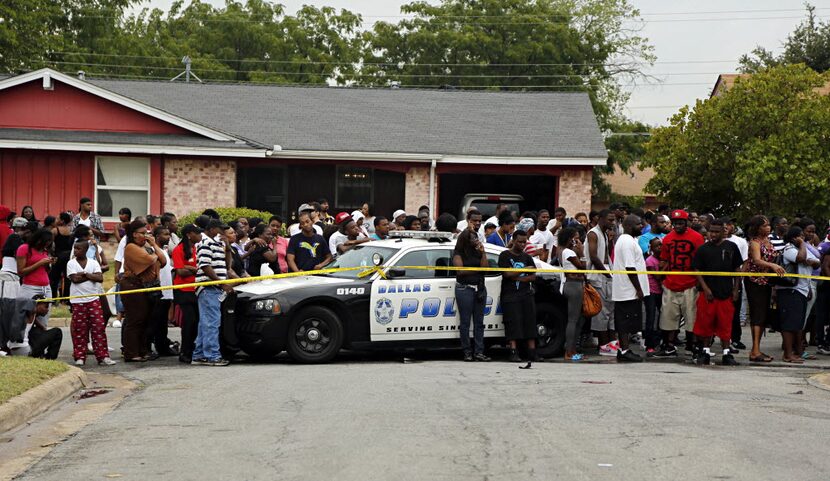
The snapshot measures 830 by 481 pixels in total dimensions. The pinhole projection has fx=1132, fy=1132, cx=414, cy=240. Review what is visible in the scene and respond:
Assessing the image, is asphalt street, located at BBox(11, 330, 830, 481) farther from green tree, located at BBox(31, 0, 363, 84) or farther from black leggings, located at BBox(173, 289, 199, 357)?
green tree, located at BBox(31, 0, 363, 84)

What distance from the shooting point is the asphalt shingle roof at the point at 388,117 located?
3025 cm

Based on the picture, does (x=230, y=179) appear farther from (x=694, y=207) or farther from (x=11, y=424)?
(x=11, y=424)

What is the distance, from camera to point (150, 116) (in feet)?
92.8

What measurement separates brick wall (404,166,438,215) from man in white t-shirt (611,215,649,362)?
1554cm

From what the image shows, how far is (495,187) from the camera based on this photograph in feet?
113

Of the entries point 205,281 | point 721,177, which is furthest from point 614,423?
point 721,177

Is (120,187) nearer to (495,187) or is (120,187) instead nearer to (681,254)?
(495,187)

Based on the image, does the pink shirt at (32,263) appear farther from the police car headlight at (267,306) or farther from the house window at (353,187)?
the house window at (353,187)

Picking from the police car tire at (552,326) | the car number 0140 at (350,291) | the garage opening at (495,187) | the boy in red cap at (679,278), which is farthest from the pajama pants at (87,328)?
the garage opening at (495,187)

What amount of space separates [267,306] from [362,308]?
120 centimetres

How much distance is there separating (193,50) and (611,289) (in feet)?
166

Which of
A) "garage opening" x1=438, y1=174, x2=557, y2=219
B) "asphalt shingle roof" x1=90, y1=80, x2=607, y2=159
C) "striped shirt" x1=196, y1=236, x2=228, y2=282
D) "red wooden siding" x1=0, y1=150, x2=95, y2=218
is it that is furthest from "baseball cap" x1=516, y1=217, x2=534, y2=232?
"garage opening" x1=438, y1=174, x2=557, y2=219

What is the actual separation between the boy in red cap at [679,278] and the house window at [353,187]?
16161 millimetres

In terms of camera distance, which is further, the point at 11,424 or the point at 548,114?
the point at 548,114
